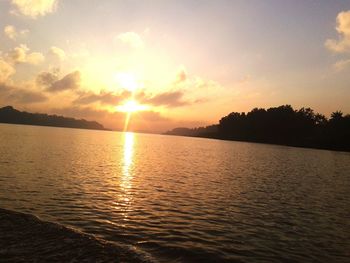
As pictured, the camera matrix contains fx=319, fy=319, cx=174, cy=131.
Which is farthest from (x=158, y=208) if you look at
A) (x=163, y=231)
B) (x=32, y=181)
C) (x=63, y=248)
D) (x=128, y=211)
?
(x=32, y=181)

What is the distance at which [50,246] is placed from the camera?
17141mm

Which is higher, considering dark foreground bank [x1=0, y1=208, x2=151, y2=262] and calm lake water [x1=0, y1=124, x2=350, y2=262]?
dark foreground bank [x1=0, y1=208, x2=151, y2=262]

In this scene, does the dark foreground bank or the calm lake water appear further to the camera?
the calm lake water

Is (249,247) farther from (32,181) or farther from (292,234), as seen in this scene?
(32,181)

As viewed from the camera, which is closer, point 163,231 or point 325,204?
point 163,231

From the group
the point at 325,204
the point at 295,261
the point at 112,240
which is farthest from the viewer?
the point at 325,204

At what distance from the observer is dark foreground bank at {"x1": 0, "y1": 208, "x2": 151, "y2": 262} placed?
619 inches

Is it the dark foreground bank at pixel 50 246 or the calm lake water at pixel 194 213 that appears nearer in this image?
the dark foreground bank at pixel 50 246

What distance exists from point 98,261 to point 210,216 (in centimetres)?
1450

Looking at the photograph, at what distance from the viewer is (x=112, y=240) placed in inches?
803

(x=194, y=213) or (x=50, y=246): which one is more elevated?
(x=50, y=246)

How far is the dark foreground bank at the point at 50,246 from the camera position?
15.7m

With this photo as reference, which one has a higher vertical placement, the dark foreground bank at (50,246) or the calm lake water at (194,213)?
the dark foreground bank at (50,246)

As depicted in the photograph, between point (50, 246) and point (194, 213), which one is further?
point (194, 213)
